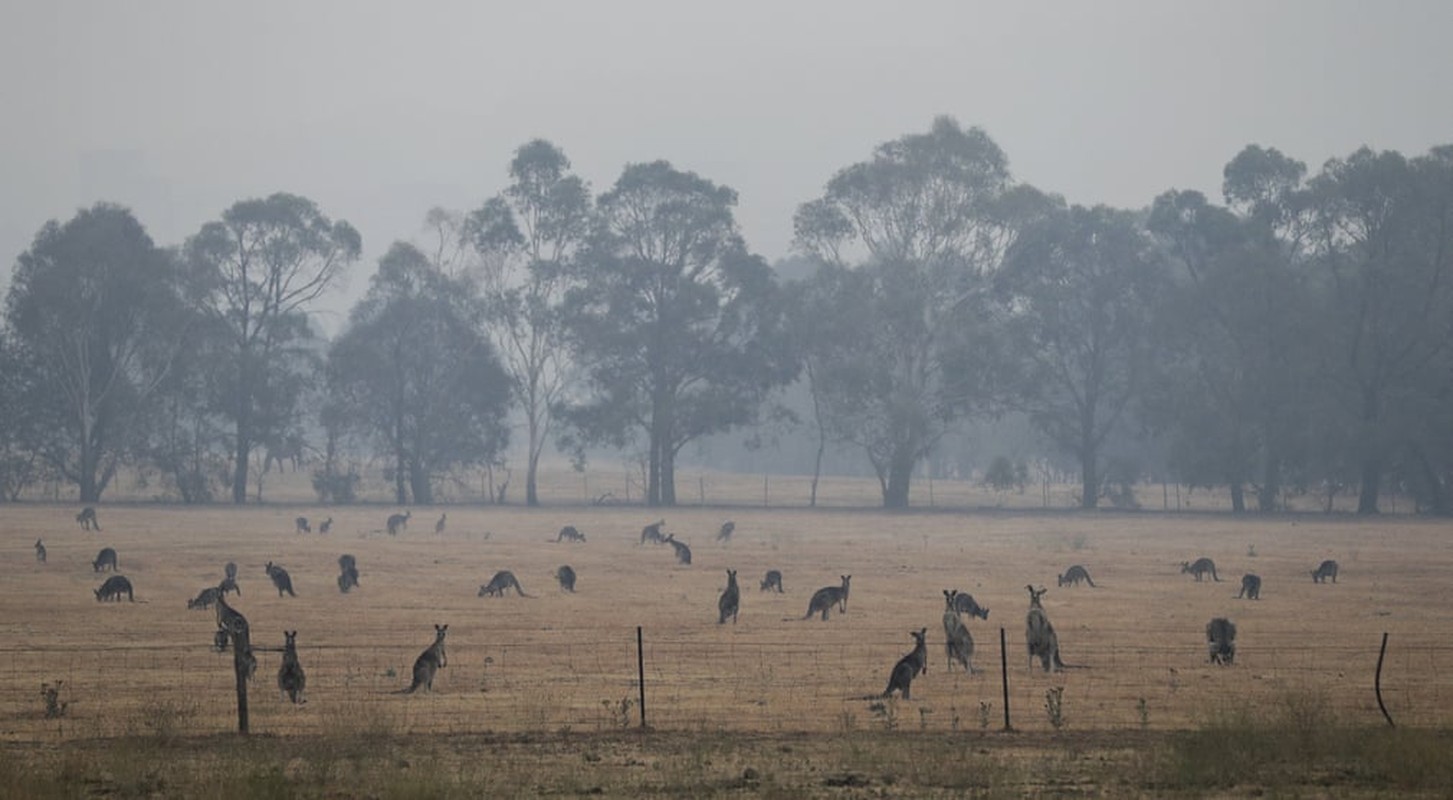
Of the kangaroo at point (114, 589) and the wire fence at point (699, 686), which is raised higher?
the kangaroo at point (114, 589)

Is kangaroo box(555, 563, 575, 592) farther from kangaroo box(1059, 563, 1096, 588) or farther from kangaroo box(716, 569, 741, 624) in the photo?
kangaroo box(1059, 563, 1096, 588)

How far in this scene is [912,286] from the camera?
87250mm

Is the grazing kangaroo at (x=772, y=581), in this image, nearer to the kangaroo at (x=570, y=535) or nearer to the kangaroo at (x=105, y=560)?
the kangaroo at (x=105, y=560)

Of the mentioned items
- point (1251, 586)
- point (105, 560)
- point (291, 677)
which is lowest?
point (291, 677)

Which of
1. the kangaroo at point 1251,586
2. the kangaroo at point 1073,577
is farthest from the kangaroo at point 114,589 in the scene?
the kangaroo at point 1251,586

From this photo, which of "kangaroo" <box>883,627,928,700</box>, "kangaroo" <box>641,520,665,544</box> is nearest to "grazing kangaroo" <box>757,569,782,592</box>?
"kangaroo" <box>883,627,928,700</box>

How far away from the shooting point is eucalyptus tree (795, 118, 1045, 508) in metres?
85.4

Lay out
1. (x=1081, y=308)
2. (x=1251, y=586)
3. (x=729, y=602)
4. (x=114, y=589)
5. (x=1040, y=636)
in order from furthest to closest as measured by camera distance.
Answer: (x=1081, y=308) → (x=1251, y=586) → (x=114, y=589) → (x=729, y=602) → (x=1040, y=636)

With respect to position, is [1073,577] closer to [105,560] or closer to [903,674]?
[903,674]

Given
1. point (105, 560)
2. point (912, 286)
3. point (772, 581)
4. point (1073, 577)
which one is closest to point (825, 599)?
point (772, 581)

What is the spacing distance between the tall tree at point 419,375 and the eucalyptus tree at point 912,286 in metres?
19.8

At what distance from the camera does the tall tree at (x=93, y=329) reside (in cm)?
8319

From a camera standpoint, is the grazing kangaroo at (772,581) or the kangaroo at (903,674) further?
the grazing kangaroo at (772,581)

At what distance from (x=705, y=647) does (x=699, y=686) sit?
4.71 metres
